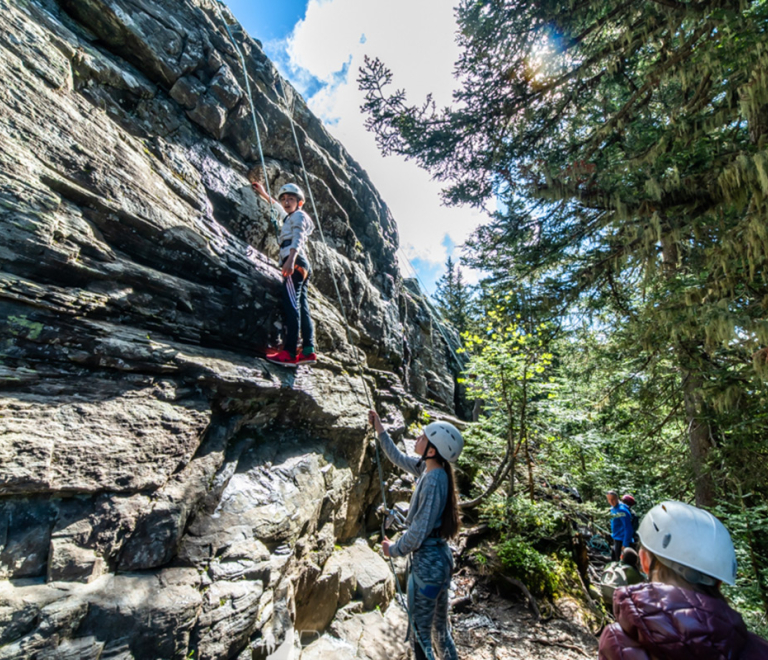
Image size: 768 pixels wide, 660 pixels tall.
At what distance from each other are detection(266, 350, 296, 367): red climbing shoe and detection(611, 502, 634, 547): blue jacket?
28.2 feet

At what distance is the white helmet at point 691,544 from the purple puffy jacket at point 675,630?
15 centimetres

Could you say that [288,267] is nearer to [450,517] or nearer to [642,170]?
[450,517]

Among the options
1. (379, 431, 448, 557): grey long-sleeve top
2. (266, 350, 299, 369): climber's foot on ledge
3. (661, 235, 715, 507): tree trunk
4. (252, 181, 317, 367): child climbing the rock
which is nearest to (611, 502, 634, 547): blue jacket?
(661, 235, 715, 507): tree trunk

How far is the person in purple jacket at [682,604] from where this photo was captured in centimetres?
146

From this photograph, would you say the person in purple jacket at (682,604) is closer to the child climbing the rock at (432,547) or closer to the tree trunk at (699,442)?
the child climbing the rock at (432,547)

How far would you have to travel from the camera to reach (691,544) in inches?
70.4

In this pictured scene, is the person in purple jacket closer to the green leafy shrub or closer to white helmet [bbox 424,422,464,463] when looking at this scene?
white helmet [bbox 424,422,464,463]

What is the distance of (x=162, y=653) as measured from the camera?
2623 millimetres

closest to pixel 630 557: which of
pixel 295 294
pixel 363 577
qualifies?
pixel 363 577

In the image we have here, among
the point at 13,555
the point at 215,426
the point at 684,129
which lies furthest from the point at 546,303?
the point at 13,555

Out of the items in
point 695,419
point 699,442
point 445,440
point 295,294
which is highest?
point 295,294

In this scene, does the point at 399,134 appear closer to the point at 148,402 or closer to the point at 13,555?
the point at 148,402

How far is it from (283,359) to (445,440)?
297 cm

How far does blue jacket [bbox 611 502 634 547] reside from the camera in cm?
855
